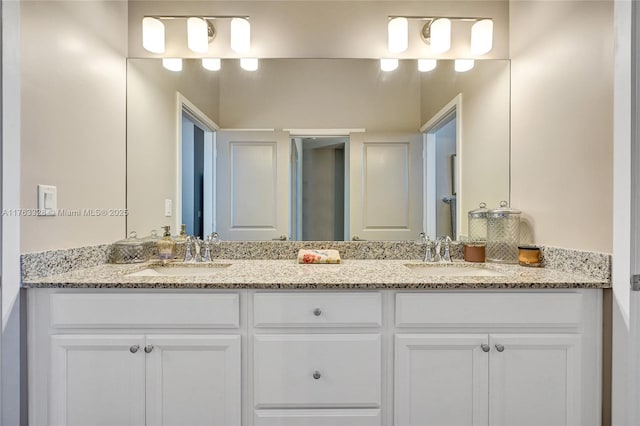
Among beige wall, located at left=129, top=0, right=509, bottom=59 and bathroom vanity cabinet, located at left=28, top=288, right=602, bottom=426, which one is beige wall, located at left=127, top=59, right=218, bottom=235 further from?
bathroom vanity cabinet, located at left=28, top=288, right=602, bottom=426

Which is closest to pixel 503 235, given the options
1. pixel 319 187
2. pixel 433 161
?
pixel 433 161

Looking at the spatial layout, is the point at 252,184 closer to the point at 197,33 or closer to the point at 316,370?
the point at 197,33

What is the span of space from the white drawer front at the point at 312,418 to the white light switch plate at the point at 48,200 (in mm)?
1050

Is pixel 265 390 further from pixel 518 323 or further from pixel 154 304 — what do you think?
pixel 518 323

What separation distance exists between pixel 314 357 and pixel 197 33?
1626mm

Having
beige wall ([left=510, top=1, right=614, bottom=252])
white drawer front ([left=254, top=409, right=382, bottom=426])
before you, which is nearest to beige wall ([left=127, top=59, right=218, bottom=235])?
white drawer front ([left=254, top=409, right=382, bottom=426])

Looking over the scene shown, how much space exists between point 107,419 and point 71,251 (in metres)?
0.64

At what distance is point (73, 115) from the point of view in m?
1.26

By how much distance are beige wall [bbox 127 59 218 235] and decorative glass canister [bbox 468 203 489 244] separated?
1458 mm

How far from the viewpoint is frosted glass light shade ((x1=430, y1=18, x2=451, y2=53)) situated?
1579mm

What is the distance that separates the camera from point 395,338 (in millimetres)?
1094

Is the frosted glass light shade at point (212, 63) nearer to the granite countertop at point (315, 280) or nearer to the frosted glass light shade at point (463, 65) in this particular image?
the granite countertop at point (315, 280)

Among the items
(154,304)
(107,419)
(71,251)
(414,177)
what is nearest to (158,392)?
(107,419)

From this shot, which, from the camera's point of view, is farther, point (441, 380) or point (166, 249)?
point (166, 249)
